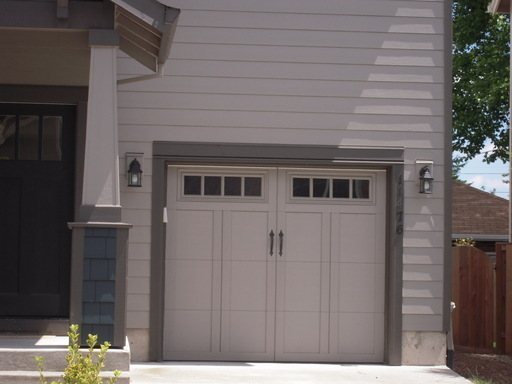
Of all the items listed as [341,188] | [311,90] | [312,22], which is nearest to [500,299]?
[341,188]

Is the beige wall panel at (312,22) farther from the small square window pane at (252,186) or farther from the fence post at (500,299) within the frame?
the fence post at (500,299)

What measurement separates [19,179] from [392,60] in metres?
3.96

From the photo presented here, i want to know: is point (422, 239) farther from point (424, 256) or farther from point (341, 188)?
point (341, 188)

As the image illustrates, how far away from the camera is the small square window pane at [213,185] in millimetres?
9977

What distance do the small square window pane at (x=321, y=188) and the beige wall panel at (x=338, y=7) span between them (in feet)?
5.74

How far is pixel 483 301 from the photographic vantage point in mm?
11883

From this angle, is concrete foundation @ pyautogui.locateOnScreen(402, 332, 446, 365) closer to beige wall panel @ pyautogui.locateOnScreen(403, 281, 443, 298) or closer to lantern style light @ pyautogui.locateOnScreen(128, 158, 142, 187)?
beige wall panel @ pyautogui.locateOnScreen(403, 281, 443, 298)

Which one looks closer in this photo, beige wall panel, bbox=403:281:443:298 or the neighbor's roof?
beige wall panel, bbox=403:281:443:298

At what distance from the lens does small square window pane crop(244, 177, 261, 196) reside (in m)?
10.0

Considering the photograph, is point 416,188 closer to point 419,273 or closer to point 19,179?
point 419,273

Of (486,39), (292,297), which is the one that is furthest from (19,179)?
(486,39)

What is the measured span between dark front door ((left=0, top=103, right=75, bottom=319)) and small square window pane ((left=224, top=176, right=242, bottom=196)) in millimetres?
1604

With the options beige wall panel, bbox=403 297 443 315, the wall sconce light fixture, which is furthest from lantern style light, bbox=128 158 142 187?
beige wall panel, bbox=403 297 443 315

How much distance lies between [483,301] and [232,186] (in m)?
3.85
